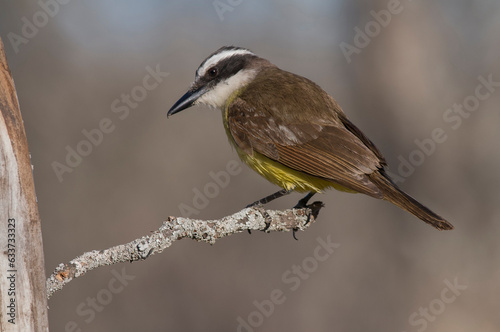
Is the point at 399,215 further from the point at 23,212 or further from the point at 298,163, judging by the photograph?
the point at 23,212

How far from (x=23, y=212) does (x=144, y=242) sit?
2.04ft

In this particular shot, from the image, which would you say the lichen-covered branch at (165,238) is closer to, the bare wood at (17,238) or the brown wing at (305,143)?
the bare wood at (17,238)

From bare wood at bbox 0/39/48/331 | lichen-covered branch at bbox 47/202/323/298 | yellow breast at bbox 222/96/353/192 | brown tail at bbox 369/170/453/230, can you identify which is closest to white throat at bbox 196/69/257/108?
yellow breast at bbox 222/96/353/192

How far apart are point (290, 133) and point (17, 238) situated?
2560mm

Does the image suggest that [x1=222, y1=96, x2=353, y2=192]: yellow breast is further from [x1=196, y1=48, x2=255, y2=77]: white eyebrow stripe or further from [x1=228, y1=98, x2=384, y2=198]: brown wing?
[x1=196, y1=48, x2=255, y2=77]: white eyebrow stripe

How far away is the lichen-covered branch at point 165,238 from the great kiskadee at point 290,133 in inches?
19.1

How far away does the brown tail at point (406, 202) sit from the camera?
3885 mm

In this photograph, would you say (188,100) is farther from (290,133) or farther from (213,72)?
(290,133)

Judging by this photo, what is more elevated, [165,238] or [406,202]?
[165,238]

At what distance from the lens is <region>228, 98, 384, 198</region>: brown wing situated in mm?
4273

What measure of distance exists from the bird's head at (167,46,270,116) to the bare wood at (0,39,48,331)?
96.8 inches

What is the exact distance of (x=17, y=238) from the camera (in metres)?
2.49

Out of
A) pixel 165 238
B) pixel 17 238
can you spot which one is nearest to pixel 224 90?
pixel 165 238

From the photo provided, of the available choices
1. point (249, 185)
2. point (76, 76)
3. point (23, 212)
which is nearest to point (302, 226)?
point (23, 212)
